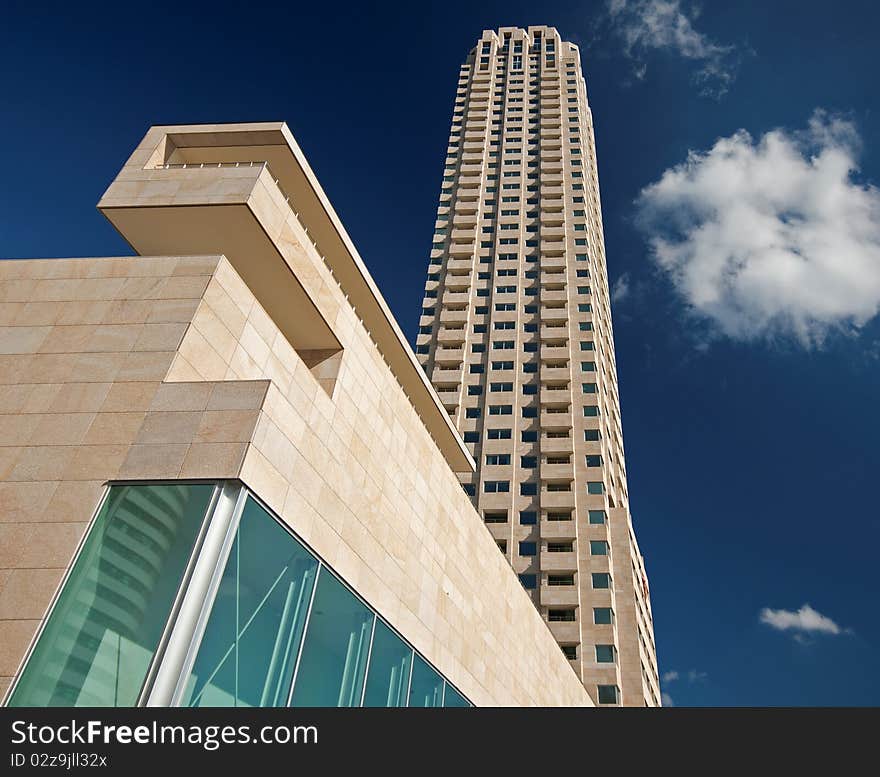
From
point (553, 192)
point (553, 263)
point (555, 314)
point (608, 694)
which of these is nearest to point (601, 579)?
point (608, 694)

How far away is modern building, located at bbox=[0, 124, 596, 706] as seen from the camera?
913cm

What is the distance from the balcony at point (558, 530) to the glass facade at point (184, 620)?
4281 centimetres

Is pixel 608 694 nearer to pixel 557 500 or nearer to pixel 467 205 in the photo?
pixel 557 500

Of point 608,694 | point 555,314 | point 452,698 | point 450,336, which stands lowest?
point 452,698

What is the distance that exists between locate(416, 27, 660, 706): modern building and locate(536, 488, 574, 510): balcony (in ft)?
0.38

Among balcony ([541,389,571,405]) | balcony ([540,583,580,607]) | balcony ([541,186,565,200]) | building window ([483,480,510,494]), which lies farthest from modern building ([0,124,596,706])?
balcony ([541,186,565,200])

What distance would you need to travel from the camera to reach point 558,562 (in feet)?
171

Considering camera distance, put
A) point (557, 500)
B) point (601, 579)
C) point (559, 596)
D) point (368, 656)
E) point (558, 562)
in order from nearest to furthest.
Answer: point (368, 656) < point (559, 596) < point (601, 579) < point (558, 562) < point (557, 500)

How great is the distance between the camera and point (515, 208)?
8088 centimetres

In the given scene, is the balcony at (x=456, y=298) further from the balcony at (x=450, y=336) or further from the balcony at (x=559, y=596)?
the balcony at (x=559, y=596)

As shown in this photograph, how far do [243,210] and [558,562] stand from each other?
1715 inches

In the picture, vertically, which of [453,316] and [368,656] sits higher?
[453,316]

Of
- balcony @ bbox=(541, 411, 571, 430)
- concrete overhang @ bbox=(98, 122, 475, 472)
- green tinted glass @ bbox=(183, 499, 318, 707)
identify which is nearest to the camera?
green tinted glass @ bbox=(183, 499, 318, 707)

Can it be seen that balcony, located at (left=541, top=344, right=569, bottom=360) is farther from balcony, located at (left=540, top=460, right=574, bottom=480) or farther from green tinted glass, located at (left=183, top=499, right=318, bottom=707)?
green tinted glass, located at (left=183, top=499, right=318, bottom=707)
